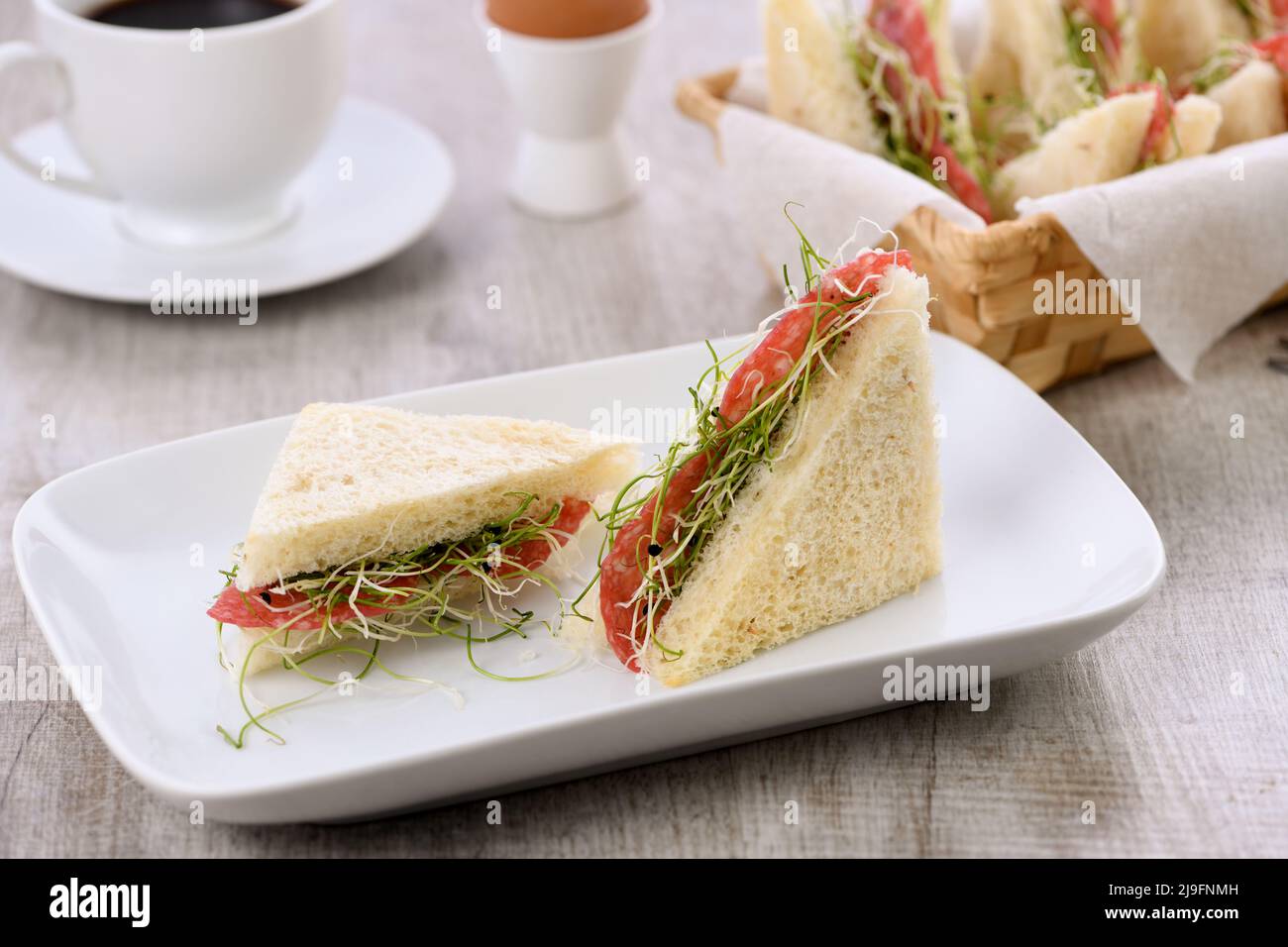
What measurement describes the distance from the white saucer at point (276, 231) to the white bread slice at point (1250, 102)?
1418mm

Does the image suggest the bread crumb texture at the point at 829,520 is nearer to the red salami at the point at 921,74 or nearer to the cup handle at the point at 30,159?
the red salami at the point at 921,74

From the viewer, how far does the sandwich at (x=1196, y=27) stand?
250cm

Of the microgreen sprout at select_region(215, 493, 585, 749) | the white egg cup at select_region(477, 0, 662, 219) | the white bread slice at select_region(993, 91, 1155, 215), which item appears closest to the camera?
the microgreen sprout at select_region(215, 493, 585, 749)

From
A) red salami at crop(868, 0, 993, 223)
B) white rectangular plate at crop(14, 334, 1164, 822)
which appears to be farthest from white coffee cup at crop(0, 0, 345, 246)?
red salami at crop(868, 0, 993, 223)

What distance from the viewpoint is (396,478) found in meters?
1.61

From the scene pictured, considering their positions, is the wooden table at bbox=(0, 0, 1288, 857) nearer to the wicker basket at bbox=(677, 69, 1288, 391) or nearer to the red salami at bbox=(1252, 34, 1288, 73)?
the wicker basket at bbox=(677, 69, 1288, 391)

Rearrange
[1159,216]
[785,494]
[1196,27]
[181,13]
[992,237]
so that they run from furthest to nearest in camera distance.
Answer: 1. [1196,27]
2. [181,13]
3. [1159,216]
4. [992,237]
5. [785,494]

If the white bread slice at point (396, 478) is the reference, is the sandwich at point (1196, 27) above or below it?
above

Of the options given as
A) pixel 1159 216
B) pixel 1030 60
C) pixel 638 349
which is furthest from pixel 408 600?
pixel 1030 60

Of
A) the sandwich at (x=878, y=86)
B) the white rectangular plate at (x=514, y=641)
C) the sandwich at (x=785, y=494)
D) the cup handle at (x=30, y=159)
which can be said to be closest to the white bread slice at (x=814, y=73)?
the sandwich at (x=878, y=86)

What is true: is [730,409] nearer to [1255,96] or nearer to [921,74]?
[921,74]

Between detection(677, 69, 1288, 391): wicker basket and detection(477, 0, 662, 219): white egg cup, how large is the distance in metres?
0.84

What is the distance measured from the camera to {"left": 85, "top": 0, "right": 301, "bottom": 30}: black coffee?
2.37m

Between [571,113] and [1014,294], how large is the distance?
3.52ft
